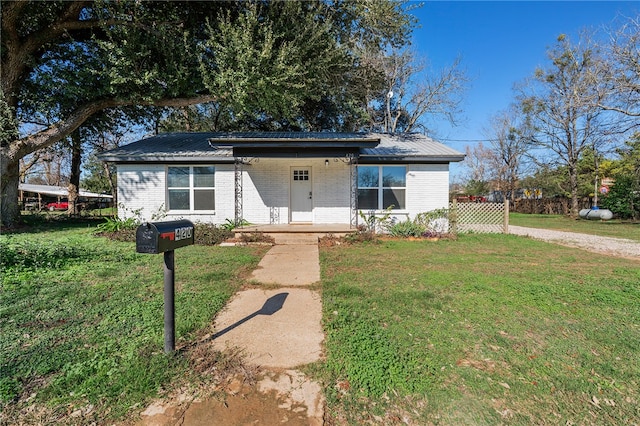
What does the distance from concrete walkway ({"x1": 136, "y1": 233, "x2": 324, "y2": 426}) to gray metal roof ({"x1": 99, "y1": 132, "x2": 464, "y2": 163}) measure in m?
5.03

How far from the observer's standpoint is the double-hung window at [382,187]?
1080 cm

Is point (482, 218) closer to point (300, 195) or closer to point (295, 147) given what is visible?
point (300, 195)

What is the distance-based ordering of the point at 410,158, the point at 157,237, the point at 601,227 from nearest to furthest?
the point at 157,237 < the point at 410,158 < the point at 601,227

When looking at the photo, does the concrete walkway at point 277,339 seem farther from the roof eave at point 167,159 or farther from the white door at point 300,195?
the roof eave at point 167,159

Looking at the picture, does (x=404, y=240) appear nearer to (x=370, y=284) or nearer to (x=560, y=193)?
(x=370, y=284)

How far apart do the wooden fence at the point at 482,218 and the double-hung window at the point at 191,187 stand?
373 inches

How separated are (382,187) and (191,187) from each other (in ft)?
23.7

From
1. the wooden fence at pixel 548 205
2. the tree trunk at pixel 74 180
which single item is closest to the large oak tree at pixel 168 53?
the tree trunk at pixel 74 180

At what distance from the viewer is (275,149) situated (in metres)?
9.57

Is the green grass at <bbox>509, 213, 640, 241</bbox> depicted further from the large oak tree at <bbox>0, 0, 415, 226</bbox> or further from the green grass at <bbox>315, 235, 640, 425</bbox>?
the large oak tree at <bbox>0, 0, 415, 226</bbox>

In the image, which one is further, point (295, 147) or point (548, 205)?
point (548, 205)

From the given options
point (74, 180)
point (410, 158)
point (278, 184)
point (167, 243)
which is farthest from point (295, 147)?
point (74, 180)

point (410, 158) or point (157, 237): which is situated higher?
point (410, 158)

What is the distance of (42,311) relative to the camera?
342 centimetres
